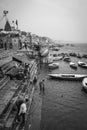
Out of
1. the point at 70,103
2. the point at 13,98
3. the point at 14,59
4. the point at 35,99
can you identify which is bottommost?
the point at 70,103

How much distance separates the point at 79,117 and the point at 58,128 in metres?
3.18

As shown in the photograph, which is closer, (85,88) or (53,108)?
(53,108)

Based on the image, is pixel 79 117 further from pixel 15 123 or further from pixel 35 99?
pixel 15 123

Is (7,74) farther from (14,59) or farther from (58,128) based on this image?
(58,128)

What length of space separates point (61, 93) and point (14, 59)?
9675 millimetres

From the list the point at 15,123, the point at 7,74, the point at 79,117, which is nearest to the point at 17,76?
the point at 7,74

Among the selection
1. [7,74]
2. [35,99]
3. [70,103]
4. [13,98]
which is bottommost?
[70,103]

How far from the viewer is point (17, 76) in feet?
48.7

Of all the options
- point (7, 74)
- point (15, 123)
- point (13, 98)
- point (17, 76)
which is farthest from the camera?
point (17, 76)

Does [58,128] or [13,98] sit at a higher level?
[13,98]

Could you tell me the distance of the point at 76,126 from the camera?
11.0 meters

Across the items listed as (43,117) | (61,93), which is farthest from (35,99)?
(61,93)

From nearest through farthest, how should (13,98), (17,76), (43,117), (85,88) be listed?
(13,98) → (43,117) → (17,76) → (85,88)

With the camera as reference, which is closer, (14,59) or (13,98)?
(13,98)
